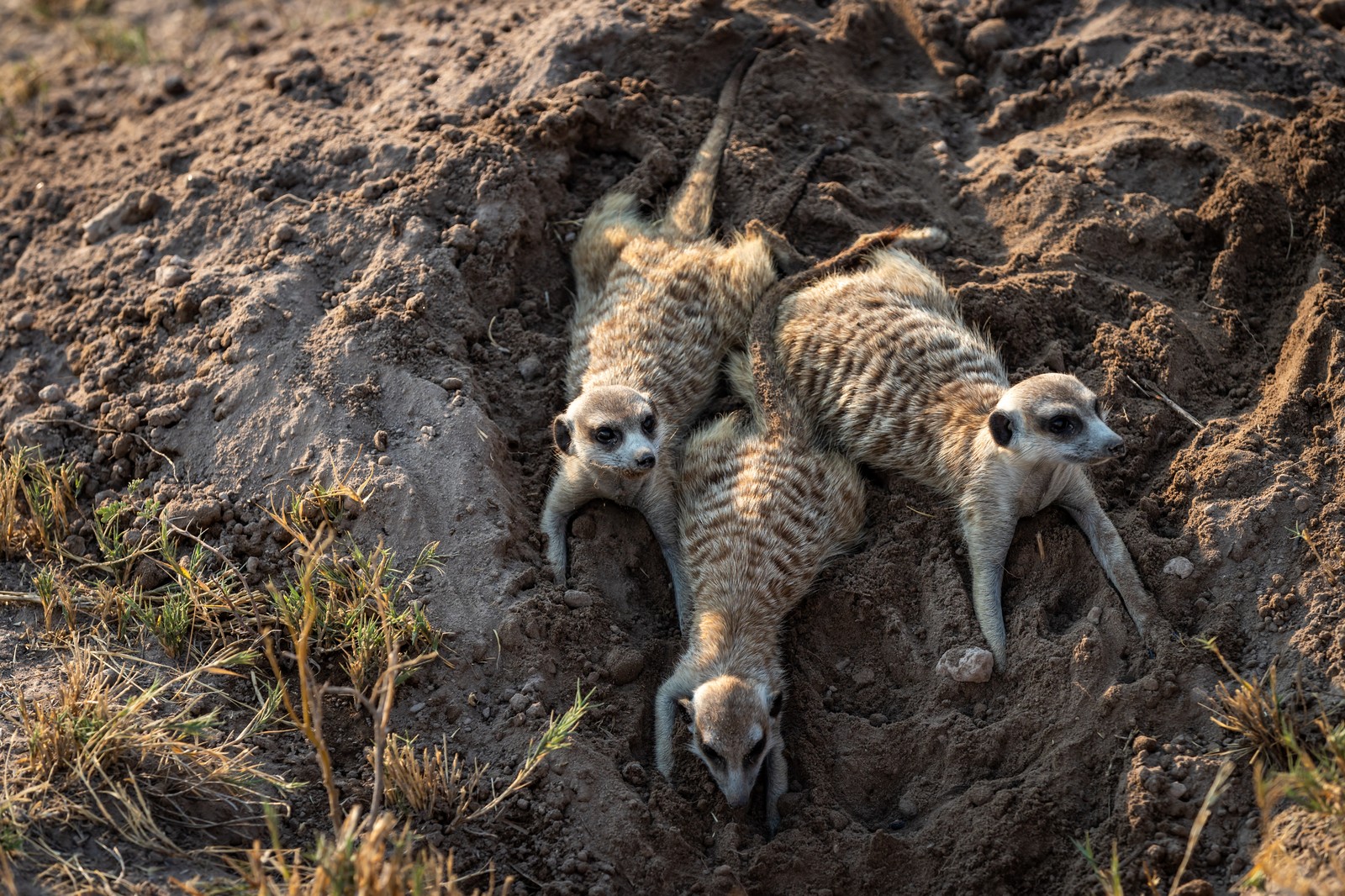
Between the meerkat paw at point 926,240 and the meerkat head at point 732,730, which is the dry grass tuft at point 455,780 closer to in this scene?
the meerkat head at point 732,730

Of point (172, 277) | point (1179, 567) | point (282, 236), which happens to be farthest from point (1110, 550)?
point (172, 277)

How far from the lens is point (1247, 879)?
248 centimetres

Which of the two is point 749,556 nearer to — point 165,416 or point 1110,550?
point 1110,550

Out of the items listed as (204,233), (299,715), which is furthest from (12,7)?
(299,715)

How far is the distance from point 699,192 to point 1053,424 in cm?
179

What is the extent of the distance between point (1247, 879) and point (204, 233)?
4140 millimetres

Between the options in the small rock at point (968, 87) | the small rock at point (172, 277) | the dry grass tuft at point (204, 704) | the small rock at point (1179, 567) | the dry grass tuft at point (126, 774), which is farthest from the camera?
the small rock at point (968, 87)

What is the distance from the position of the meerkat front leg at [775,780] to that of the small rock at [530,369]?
1.59 meters

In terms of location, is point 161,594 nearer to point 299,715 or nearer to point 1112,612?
point 299,715

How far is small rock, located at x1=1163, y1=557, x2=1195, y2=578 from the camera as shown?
3.21 m

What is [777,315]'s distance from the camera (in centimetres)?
404

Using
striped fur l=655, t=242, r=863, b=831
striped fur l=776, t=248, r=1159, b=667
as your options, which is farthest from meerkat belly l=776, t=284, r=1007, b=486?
striped fur l=655, t=242, r=863, b=831

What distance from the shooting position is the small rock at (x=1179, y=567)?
3.21 meters

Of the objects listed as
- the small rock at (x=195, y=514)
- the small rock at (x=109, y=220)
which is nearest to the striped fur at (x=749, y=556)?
the small rock at (x=195, y=514)
